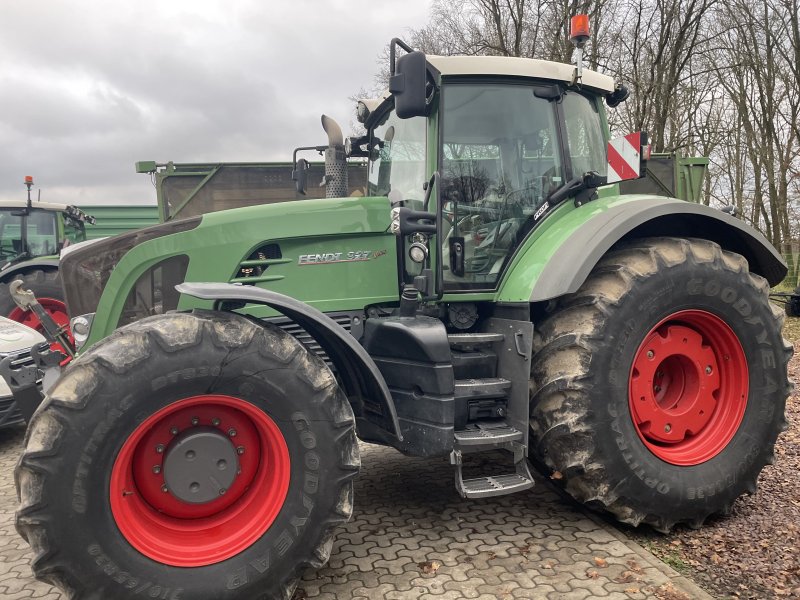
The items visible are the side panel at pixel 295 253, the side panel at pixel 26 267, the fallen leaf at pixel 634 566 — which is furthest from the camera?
the side panel at pixel 26 267

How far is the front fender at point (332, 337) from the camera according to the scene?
265cm

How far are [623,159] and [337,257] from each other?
1903mm

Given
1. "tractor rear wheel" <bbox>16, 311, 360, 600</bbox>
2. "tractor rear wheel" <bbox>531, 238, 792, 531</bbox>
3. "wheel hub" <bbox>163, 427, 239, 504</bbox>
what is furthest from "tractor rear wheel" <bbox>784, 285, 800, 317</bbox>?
"wheel hub" <bbox>163, 427, 239, 504</bbox>

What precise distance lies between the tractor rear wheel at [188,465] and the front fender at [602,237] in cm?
123

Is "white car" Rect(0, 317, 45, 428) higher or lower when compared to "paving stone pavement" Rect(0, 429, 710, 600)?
higher

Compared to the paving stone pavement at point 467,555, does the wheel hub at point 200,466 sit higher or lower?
higher

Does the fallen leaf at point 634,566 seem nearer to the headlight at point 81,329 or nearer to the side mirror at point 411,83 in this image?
the side mirror at point 411,83

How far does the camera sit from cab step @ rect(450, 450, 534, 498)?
9.65ft

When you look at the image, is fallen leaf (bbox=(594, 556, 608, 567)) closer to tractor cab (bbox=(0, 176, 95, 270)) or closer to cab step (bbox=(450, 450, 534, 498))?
cab step (bbox=(450, 450, 534, 498))

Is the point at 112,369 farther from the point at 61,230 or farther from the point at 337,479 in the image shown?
the point at 61,230

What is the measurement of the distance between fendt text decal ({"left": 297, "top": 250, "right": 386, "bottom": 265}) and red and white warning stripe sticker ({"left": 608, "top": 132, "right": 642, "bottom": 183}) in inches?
61.5

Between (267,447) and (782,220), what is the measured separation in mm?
17267

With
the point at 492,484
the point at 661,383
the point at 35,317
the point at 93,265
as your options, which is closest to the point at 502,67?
the point at 661,383

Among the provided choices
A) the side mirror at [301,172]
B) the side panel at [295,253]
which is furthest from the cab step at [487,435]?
the side mirror at [301,172]
